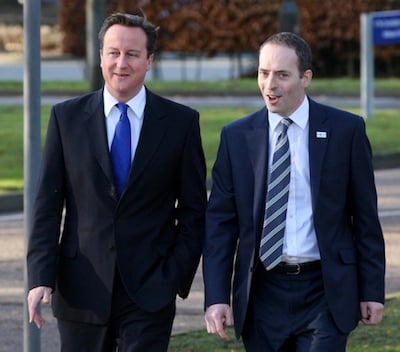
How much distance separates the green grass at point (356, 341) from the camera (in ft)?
25.3

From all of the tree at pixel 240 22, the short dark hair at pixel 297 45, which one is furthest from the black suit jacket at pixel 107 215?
the tree at pixel 240 22

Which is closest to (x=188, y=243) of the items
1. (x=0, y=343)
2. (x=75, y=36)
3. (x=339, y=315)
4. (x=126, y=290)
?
(x=126, y=290)

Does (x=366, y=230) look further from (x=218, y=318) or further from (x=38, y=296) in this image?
(x=38, y=296)

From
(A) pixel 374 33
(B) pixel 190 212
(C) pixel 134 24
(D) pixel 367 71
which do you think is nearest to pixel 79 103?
(C) pixel 134 24

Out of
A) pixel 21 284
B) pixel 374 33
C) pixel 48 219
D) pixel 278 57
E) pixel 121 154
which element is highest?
pixel 278 57

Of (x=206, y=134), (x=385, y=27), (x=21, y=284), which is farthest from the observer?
(x=385, y=27)

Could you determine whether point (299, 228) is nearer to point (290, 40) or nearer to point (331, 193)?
point (331, 193)

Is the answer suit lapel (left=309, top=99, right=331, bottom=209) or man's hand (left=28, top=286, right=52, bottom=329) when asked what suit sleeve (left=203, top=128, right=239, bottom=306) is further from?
man's hand (left=28, top=286, right=52, bottom=329)

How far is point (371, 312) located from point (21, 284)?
5420 mm

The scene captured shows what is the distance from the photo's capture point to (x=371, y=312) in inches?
201

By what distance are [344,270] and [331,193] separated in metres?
0.28

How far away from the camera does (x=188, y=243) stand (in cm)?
534

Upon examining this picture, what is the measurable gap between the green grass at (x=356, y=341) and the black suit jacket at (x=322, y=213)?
252 centimetres

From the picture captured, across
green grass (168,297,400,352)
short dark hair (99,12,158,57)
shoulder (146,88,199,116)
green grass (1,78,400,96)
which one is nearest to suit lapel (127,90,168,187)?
shoulder (146,88,199,116)
